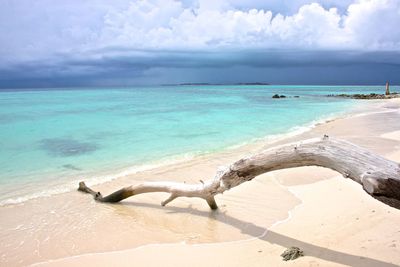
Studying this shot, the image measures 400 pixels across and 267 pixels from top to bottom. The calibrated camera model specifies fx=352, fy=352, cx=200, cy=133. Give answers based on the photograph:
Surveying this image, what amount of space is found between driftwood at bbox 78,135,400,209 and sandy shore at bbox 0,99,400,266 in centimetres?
59

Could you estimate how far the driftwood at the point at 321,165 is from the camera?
366cm

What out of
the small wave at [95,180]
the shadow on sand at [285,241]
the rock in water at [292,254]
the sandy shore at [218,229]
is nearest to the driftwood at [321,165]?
the shadow on sand at [285,241]

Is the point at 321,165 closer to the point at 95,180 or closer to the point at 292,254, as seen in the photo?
the point at 292,254

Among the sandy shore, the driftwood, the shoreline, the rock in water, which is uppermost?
the driftwood

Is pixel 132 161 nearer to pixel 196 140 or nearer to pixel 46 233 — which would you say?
pixel 196 140

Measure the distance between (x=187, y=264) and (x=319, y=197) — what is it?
3.53m

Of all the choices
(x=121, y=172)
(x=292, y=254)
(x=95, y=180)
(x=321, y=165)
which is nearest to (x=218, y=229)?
(x=292, y=254)

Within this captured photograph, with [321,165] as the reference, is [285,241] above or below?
below

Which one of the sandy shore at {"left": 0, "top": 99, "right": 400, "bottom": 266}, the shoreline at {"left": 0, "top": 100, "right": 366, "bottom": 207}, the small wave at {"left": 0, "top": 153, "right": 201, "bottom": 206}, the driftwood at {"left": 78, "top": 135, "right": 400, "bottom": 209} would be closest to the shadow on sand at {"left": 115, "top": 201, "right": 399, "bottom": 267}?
the sandy shore at {"left": 0, "top": 99, "right": 400, "bottom": 266}

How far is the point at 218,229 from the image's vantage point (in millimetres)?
5648

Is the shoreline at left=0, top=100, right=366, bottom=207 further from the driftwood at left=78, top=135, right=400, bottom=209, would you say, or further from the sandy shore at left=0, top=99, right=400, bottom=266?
the driftwood at left=78, top=135, right=400, bottom=209

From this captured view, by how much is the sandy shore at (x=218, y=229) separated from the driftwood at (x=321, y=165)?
59cm

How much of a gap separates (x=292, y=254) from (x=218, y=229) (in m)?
1.60

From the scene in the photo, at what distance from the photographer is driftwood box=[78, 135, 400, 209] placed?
366cm
